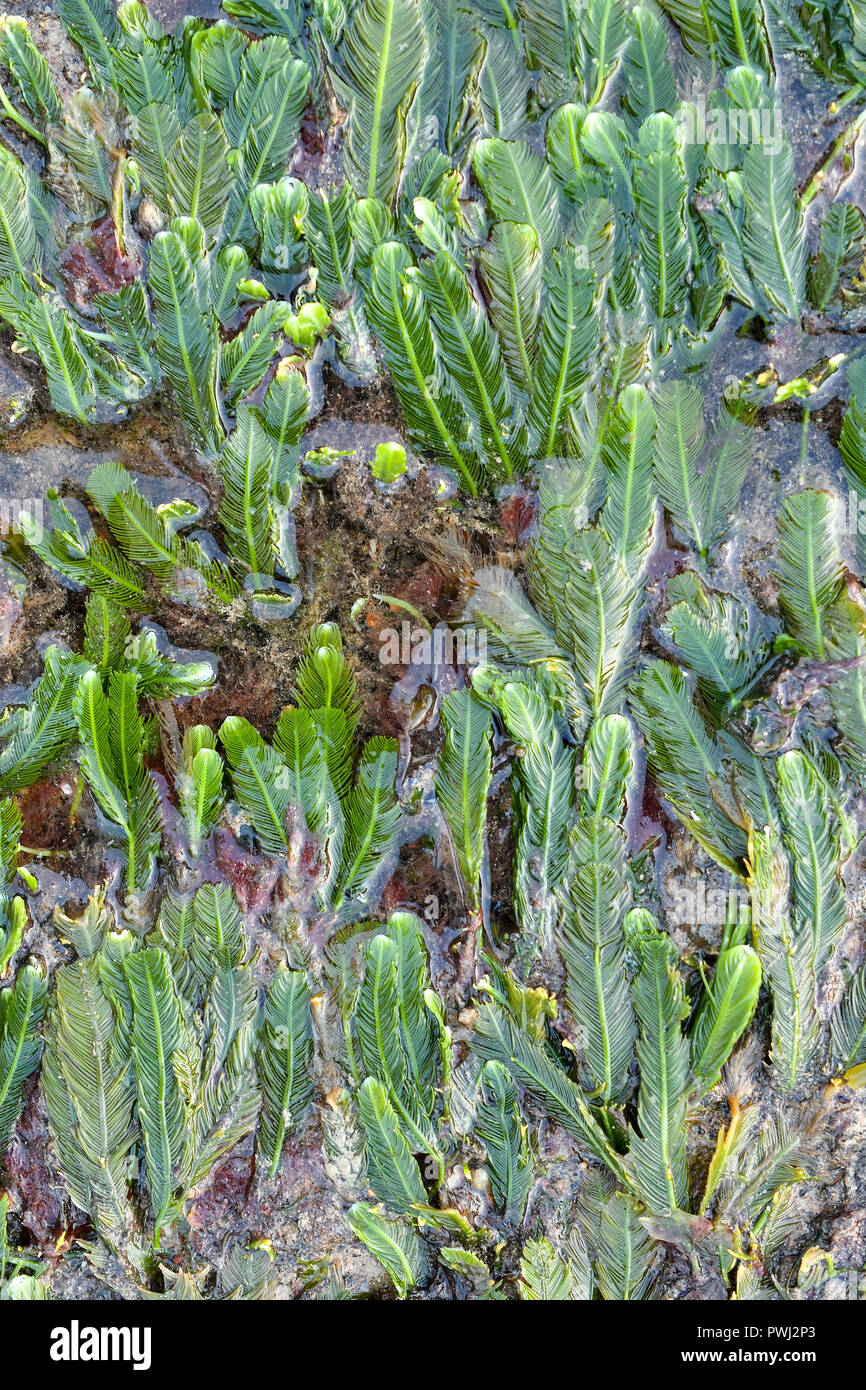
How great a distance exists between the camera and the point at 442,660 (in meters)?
1.40

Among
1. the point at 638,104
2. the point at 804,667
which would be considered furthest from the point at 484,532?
the point at 638,104

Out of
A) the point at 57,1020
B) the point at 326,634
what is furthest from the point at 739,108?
the point at 57,1020

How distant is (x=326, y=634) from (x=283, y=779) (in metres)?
0.23

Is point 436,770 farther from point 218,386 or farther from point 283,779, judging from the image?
point 218,386

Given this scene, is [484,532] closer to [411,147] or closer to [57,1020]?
[411,147]

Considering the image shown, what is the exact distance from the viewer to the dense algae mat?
4.33ft

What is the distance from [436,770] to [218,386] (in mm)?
677

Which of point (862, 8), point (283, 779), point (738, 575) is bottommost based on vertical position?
point (283, 779)

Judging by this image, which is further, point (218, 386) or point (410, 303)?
point (218, 386)

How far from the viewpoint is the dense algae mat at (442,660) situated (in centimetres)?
132

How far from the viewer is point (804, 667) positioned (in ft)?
4.36

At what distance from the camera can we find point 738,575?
1.40 meters

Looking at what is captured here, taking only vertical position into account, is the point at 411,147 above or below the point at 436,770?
above

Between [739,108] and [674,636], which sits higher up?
[739,108]
